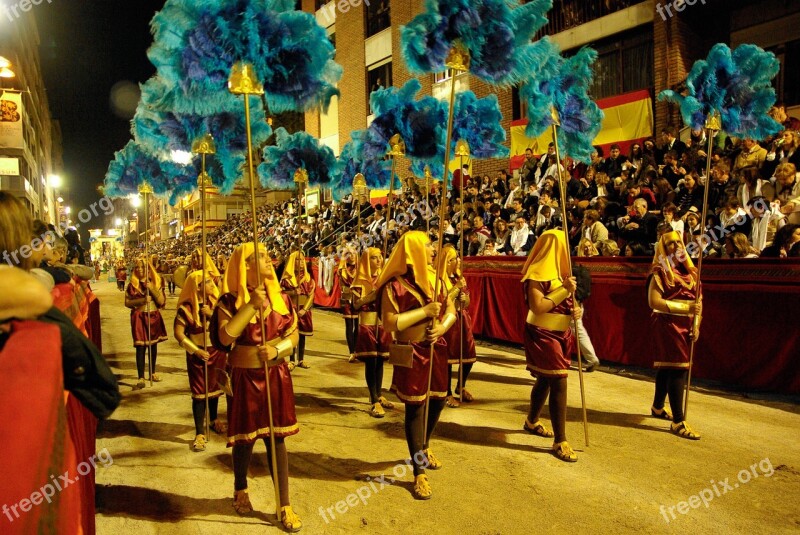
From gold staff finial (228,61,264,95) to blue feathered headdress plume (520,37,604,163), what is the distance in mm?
2703

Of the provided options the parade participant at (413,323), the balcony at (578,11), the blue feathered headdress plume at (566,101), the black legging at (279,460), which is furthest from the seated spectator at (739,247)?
the balcony at (578,11)

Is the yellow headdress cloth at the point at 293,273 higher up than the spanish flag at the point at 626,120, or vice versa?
the spanish flag at the point at 626,120

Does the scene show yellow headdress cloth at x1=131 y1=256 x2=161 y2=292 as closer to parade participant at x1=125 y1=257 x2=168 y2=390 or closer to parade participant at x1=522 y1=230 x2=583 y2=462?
parade participant at x1=125 y1=257 x2=168 y2=390

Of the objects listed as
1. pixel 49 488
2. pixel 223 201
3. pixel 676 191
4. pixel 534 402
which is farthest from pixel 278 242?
pixel 223 201

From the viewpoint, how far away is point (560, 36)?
52.3ft

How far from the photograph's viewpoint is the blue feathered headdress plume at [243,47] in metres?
3.86

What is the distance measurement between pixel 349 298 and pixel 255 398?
582 centimetres

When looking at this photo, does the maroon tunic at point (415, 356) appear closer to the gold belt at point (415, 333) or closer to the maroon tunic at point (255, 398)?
the gold belt at point (415, 333)

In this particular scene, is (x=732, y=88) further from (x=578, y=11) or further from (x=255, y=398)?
(x=578, y=11)

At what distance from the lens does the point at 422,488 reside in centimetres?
430

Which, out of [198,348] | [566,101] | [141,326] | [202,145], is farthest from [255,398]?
[141,326]

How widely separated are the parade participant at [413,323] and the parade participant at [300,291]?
5.15 m

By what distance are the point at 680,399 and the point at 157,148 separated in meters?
6.44

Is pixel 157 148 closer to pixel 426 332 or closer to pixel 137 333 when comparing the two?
pixel 137 333
